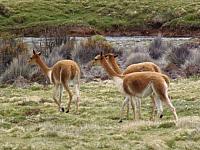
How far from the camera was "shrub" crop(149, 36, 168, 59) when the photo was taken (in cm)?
2865

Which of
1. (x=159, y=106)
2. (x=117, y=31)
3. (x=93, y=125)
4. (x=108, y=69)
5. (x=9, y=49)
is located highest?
(x=117, y=31)

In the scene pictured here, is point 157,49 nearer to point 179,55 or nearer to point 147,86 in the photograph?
point 179,55

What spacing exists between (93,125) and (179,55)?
14985 millimetres

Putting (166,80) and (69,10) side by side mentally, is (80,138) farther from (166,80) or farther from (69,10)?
(69,10)

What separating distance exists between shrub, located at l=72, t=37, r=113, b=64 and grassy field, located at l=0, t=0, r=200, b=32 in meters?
21.1

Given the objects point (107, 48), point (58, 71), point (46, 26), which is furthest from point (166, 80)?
point (46, 26)

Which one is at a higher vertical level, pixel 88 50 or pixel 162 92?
pixel 88 50

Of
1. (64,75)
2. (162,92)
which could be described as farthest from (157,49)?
(162,92)

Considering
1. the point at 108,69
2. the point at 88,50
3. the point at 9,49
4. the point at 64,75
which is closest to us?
the point at 108,69

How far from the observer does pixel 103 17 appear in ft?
178

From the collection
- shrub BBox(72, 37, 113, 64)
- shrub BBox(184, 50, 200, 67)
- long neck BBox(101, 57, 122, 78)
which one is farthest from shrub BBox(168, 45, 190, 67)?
long neck BBox(101, 57, 122, 78)

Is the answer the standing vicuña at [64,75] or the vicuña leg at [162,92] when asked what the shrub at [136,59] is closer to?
the standing vicuña at [64,75]

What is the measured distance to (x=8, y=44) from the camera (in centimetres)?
2500

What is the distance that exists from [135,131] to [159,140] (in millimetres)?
979
